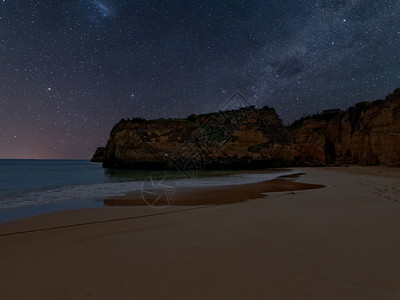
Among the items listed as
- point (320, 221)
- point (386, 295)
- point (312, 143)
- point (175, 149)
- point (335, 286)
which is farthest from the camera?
point (312, 143)

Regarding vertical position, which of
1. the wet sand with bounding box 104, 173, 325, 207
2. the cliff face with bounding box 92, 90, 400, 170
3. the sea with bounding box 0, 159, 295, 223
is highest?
the cliff face with bounding box 92, 90, 400, 170

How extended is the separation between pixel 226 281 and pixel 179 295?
0.48m

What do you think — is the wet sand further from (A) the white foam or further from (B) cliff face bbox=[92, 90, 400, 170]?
(B) cliff face bbox=[92, 90, 400, 170]

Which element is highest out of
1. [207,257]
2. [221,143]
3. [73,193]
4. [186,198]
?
[221,143]

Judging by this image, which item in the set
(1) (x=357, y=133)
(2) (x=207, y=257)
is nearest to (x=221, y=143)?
(1) (x=357, y=133)

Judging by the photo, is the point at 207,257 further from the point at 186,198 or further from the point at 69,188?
the point at 69,188

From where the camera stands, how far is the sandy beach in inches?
72.7

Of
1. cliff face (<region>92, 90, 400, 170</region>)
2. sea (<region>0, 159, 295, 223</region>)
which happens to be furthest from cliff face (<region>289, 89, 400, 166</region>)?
sea (<region>0, 159, 295, 223</region>)

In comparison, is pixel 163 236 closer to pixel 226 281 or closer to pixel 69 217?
pixel 226 281

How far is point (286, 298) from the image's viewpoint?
5.56ft

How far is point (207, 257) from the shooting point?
254cm

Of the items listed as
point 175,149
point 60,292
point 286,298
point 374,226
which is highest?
point 175,149

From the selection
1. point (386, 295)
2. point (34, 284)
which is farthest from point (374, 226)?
point (34, 284)

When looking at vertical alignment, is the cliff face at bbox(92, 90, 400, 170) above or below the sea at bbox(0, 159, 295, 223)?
above
